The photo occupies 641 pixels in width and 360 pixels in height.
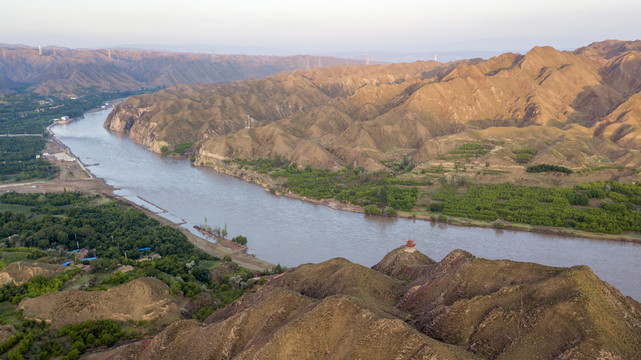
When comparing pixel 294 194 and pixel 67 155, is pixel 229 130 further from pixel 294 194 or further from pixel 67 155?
pixel 294 194

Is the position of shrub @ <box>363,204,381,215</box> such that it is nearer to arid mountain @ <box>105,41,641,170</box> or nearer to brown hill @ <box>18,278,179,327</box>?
arid mountain @ <box>105,41,641,170</box>

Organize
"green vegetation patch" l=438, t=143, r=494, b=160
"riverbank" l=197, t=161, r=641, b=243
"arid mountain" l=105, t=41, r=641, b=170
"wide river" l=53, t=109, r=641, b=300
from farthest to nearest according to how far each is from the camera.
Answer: "arid mountain" l=105, t=41, r=641, b=170, "green vegetation patch" l=438, t=143, r=494, b=160, "riverbank" l=197, t=161, r=641, b=243, "wide river" l=53, t=109, r=641, b=300

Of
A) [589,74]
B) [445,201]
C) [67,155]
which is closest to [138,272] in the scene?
[445,201]

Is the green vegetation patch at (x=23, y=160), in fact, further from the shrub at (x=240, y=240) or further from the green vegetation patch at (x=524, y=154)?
the green vegetation patch at (x=524, y=154)

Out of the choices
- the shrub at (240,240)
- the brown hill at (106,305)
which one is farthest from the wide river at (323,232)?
the brown hill at (106,305)

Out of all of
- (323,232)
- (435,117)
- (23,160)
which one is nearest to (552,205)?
(323,232)

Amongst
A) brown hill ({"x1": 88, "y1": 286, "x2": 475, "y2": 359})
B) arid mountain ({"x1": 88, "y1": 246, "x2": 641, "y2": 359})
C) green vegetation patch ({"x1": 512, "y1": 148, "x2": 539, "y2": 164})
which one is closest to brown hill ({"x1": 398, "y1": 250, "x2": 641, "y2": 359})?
arid mountain ({"x1": 88, "y1": 246, "x2": 641, "y2": 359})
